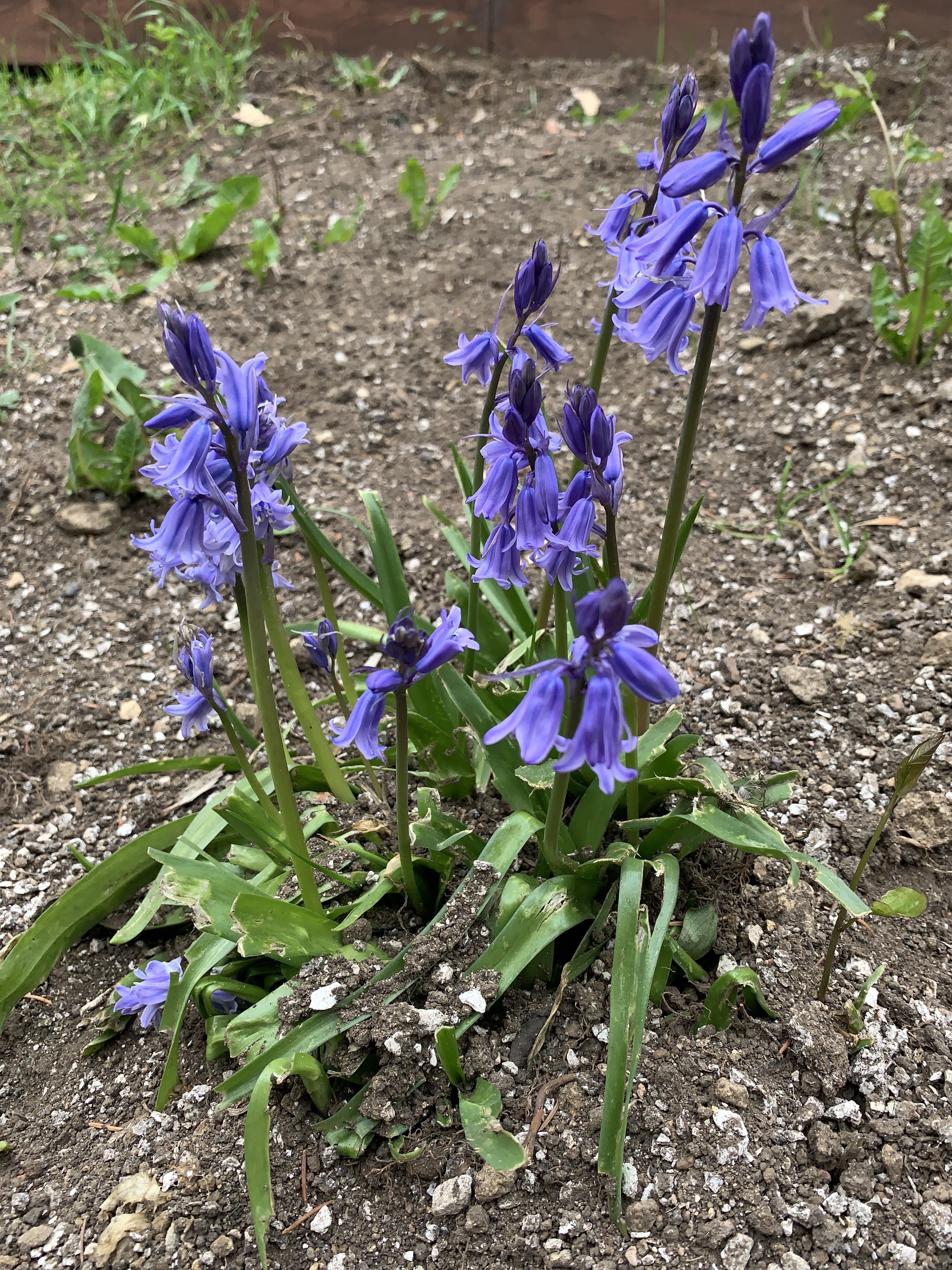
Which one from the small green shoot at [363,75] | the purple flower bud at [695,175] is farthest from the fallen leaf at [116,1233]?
the small green shoot at [363,75]

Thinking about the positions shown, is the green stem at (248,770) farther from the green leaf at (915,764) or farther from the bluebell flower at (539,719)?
the green leaf at (915,764)

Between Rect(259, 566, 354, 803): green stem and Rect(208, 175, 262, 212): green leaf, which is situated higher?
Rect(208, 175, 262, 212): green leaf

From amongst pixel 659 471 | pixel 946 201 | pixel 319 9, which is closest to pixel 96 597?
pixel 659 471

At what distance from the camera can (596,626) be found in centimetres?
149

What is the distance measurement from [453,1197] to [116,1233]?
2.37 feet

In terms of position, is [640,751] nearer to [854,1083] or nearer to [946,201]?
[854,1083]

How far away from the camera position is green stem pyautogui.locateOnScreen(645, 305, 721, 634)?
178 centimetres

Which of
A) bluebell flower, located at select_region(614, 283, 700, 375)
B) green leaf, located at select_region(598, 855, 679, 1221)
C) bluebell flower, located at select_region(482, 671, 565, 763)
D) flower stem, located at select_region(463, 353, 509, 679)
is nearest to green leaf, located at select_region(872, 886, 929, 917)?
green leaf, located at select_region(598, 855, 679, 1221)

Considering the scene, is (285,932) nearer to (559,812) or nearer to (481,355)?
(559,812)

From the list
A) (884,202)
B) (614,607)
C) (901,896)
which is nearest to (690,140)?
(614,607)

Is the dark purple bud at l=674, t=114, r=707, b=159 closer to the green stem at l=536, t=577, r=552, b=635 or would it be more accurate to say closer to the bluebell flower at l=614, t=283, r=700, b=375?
the bluebell flower at l=614, t=283, r=700, b=375

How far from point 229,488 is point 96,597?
6.84ft

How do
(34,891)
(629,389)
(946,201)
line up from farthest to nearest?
(946,201) < (629,389) < (34,891)

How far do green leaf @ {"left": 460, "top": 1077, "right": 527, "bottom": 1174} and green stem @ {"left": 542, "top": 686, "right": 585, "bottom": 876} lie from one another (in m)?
0.50
